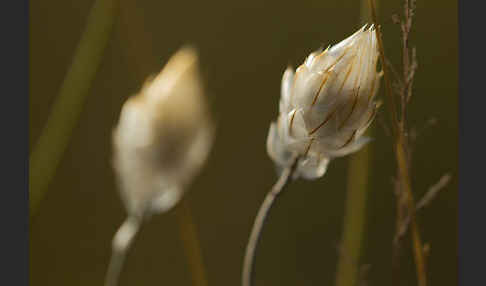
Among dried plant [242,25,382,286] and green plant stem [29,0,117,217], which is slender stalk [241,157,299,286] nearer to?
dried plant [242,25,382,286]

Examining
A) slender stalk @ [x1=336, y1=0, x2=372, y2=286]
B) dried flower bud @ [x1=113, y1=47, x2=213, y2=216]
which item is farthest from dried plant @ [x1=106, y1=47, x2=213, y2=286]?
slender stalk @ [x1=336, y1=0, x2=372, y2=286]

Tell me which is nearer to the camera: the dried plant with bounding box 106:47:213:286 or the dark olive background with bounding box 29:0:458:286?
the dried plant with bounding box 106:47:213:286

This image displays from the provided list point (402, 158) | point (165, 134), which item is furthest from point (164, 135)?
point (402, 158)

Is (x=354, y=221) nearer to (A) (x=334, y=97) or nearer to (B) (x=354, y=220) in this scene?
(B) (x=354, y=220)

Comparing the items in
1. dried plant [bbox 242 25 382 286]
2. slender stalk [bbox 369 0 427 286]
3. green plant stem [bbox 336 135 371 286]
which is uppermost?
dried plant [bbox 242 25 382 286]

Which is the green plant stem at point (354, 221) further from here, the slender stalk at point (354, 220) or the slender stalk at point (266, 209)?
the slender stalk at point (266, 209)

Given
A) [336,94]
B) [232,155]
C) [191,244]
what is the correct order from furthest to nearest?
[232,155] < [191,244] < [336,94]
